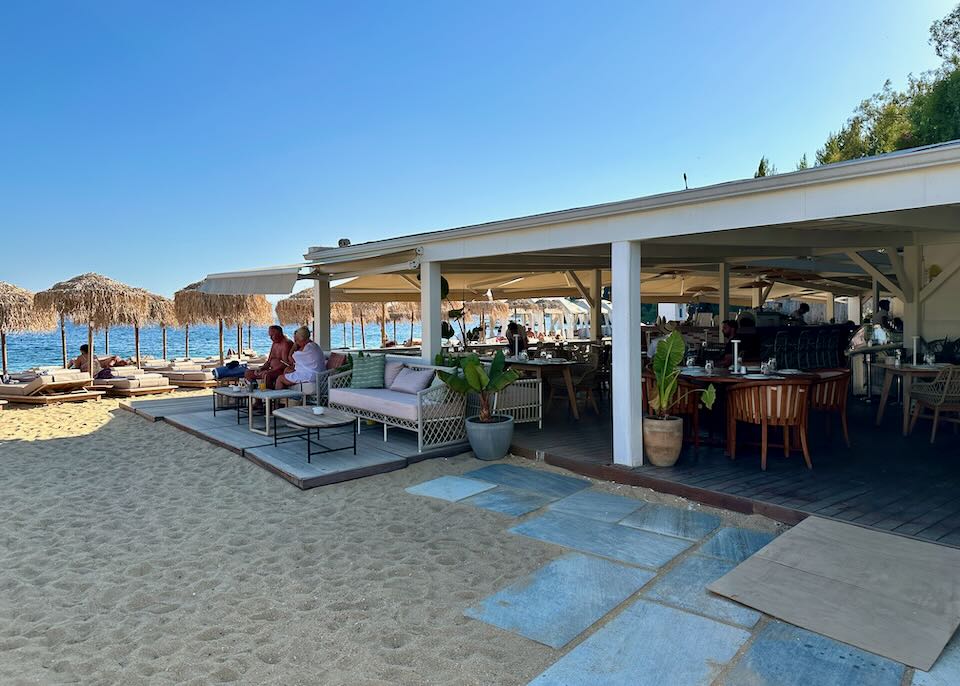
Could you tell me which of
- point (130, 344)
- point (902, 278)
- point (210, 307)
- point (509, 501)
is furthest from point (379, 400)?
point (130, 344)

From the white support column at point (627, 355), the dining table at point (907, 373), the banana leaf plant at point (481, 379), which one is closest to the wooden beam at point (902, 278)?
the dining table at point (907, 373)

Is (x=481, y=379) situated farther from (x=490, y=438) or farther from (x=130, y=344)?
(x=130, y=344)

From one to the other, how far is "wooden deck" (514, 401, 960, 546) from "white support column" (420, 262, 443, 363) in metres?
1.83

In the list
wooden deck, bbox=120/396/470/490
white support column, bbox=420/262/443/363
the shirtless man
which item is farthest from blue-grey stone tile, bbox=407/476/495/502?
the shirtless man

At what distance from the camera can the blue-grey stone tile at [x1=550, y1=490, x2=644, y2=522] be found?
4.99m

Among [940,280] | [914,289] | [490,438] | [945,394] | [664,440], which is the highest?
[940,280]

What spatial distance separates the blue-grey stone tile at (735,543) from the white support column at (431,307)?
192 inches

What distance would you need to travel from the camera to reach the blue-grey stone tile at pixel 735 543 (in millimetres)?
4105

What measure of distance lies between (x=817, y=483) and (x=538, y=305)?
19.9 meters

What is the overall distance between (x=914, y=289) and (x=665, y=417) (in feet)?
20.2

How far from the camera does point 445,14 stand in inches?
564

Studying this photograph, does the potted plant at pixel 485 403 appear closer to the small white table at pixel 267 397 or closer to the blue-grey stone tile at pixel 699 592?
the small white table at pixel 267 397

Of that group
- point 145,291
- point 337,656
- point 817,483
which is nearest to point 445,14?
point 145,291

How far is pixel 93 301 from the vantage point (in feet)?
49.0
